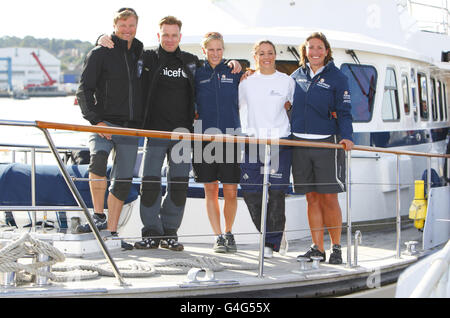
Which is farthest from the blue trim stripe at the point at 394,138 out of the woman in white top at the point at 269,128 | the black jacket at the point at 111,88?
the black jacket at the point at 111,88

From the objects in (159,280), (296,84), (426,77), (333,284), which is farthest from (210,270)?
(426,77)

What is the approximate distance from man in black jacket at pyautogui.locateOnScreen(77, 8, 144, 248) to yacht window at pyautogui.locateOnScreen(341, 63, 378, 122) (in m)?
3.13

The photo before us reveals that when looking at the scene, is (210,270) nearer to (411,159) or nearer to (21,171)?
(21,171)

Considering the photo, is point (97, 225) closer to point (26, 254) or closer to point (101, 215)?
point (101, 215)

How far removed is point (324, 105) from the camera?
5168mm

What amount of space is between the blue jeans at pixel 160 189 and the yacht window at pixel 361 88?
120 inches

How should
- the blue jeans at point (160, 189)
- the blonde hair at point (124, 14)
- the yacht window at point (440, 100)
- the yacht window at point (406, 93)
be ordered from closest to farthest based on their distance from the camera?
the blue jeans at point (160, 189)
the blonde hair at point (124, 14)
the yacht window at point (406, 93)
the yacht window at point (440, 100)

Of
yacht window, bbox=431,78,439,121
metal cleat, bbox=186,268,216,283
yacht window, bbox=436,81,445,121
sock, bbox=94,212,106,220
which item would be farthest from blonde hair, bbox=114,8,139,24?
yacht window, bbox=436,81,445,121

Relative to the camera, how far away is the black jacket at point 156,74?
5082mm

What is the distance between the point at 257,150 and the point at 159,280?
4.96 ft

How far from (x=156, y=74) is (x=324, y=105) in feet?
4.52

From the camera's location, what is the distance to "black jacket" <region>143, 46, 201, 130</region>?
5082mm

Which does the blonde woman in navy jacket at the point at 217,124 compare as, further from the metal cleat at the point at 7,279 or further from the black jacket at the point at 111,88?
the metal cleat at the point at 7,279

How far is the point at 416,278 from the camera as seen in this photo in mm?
3600
